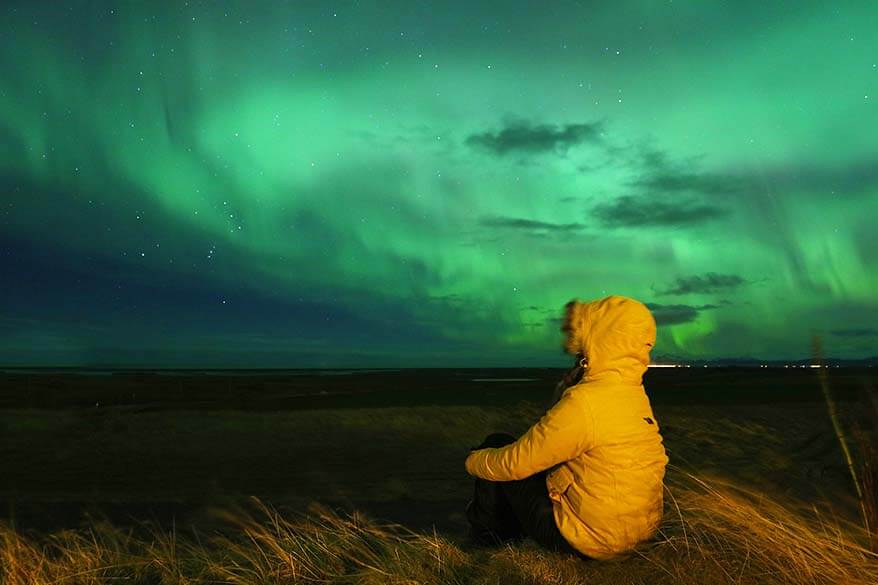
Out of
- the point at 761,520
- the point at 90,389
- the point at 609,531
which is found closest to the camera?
the point at 609,531

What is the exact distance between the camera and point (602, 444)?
12.4ft

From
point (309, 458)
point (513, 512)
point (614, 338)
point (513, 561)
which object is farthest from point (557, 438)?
point (309, 458)

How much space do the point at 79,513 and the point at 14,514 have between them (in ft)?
2.26

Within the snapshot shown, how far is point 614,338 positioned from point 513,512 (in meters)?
1.62

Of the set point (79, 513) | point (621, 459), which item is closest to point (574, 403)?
point (621, 459)

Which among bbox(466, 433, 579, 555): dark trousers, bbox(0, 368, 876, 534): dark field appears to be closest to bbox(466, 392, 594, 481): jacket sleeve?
bbox(466, 433, 579, 555): dark trousers

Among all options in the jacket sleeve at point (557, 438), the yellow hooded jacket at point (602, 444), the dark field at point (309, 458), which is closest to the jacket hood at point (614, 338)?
the yellow hooded jacket at point (602, 444)

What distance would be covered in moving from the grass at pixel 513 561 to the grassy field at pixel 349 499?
13 millimetres

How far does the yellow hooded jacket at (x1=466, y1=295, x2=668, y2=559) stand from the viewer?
375 cm

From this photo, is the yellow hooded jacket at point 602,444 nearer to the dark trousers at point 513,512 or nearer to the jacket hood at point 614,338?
the jacket hood at point 614,338

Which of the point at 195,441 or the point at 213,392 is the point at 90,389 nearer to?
the point at 213,392

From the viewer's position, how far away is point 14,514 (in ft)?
27.5

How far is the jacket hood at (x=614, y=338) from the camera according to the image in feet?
12.6

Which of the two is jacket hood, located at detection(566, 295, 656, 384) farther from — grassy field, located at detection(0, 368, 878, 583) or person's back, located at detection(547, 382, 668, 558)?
grassy field, located at detection(0, 368, 878, 583)
